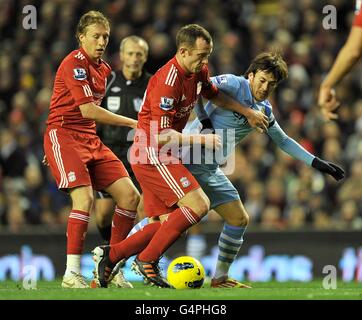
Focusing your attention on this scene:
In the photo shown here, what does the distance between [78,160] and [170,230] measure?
1094 mm

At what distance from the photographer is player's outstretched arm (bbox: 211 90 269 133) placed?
9039 millimetres

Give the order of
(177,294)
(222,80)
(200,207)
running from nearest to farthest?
(177,294) < (200,207) < (222,80)

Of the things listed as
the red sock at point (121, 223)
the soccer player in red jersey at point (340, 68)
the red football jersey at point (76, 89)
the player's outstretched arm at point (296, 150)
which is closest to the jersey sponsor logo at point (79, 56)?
the red football jersey at point (76, 89)

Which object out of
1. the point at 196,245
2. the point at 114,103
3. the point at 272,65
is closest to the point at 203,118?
the point at 272,65

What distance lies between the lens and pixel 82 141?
9.08 metres

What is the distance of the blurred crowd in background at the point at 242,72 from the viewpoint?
1477cm

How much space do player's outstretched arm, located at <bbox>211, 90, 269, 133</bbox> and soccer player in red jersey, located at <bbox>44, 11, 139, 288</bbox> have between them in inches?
32.2

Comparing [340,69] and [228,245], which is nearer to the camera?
[340,69]

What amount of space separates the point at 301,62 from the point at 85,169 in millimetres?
8507

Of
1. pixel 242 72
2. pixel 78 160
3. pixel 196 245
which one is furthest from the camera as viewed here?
pixel 242 72

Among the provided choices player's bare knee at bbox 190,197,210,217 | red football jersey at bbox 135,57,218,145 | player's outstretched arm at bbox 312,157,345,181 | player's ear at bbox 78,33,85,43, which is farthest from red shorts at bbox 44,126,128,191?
player's outstretched arm at bbox 312,157,345,181

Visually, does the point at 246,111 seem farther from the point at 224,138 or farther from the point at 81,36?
the point at 81,36

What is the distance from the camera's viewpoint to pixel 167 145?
8.53m
